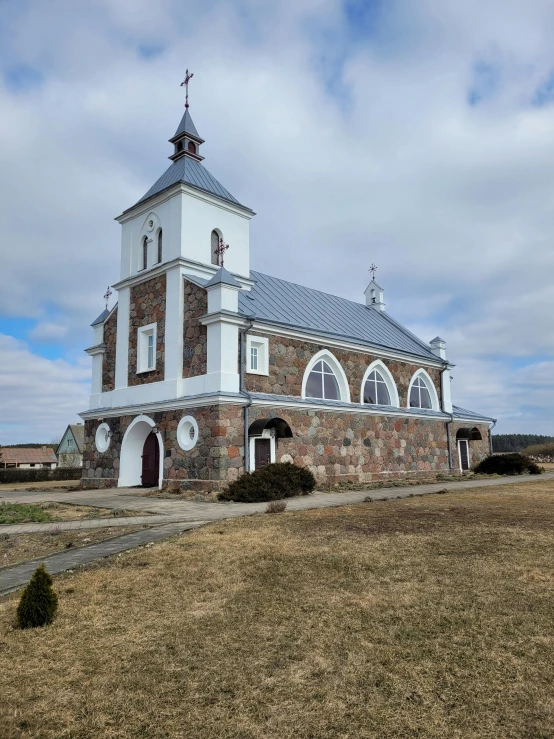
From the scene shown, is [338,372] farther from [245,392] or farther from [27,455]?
[27,455]

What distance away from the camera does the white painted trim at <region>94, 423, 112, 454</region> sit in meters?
21.6

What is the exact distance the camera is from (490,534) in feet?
27.1

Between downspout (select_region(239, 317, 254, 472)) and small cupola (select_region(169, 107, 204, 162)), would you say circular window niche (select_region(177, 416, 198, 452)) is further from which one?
small cupola (select_region(169, 107, 204, 162))

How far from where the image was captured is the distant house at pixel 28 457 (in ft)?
227

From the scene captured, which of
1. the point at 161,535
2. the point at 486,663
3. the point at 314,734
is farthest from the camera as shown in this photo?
the point at 161,535

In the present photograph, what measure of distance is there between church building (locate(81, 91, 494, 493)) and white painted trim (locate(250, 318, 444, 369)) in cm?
6

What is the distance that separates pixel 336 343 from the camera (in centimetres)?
2228

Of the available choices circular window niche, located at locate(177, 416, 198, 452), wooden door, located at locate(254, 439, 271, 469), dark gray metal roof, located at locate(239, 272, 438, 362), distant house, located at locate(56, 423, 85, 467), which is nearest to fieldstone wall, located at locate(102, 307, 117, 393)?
circular window niche, located at locate(177, 416, 198, 452)

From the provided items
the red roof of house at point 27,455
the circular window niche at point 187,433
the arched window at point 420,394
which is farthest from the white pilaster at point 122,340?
the red roof of house at point 27,455

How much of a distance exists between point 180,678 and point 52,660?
1056 millimetres

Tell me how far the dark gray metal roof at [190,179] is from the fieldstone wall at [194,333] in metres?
4.37

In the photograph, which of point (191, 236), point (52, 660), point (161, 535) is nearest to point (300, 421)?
point (191, 236)

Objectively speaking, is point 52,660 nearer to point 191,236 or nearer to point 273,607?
point 273,607

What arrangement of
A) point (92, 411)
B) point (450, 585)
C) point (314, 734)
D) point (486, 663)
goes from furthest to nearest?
point (92, 411) < point (450, 585) < point (486, 663) < point (314, 734)
